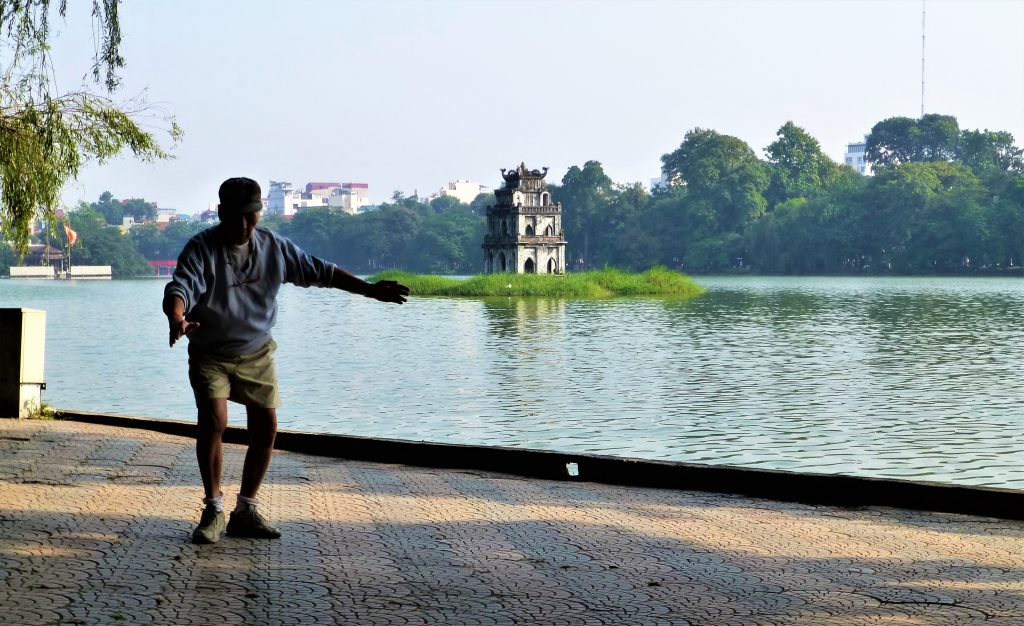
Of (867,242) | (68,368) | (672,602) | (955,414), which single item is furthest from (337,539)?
(867,242)

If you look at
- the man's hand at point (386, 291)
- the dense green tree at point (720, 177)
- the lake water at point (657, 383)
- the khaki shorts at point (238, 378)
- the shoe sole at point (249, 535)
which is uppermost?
the dense green tree at point (720, 177)

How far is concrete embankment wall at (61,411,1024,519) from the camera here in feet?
23.7

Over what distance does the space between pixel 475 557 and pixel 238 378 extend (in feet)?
4.20

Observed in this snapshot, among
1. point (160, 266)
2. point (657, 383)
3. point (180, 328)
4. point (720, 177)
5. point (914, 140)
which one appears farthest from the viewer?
point (160, 266)

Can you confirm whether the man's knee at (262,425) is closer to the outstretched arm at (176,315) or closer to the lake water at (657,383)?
the outstretched arm at (176,315)

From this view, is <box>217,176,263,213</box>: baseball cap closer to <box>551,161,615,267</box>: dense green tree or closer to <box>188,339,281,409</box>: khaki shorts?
<box>188,339,281,409</box>: khaki shorts

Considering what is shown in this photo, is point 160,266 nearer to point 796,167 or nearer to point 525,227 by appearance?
point 796,167

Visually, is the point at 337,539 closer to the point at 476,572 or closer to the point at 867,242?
the point at 476,572

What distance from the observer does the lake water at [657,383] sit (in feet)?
53.2

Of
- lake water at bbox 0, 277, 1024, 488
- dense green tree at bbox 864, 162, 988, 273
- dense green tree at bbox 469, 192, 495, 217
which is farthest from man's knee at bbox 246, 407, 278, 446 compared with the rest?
dense green tree at bbox 469, 192, 495, 217

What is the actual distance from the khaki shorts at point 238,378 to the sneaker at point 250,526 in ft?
1.60

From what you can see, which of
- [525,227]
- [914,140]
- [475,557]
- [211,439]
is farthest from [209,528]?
[914,140]

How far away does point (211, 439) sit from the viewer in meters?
5.50

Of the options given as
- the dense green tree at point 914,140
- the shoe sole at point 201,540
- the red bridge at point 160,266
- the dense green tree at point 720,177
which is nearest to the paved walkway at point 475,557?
the shoe sole at point 201,540
